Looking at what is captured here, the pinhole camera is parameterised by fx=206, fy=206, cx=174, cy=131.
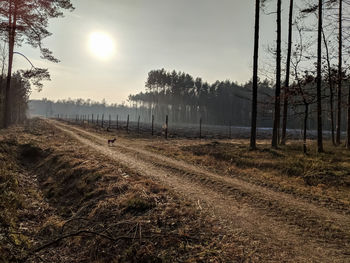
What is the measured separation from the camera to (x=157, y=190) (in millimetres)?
6848

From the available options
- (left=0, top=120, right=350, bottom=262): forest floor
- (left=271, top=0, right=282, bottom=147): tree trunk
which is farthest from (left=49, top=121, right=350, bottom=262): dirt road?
(left=271, top=0, right=282, bottom=147): tree trunk

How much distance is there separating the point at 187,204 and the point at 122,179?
127 inches

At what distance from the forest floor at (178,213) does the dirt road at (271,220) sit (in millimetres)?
24

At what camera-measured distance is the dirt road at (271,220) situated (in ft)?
12.3

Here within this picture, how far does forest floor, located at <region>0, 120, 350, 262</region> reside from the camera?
389 cm

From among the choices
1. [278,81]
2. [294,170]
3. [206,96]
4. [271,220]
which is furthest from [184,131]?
[206,96]

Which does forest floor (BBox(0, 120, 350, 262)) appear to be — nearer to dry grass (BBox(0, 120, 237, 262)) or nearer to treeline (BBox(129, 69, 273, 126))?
dry grass (BBox(0, 120, 237, 262))

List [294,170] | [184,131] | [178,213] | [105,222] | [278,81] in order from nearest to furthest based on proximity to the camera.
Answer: [178,213]
[105,222]
[294,170]
[278,81]
[184,131]

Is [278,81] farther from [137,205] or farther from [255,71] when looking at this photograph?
[137,205]

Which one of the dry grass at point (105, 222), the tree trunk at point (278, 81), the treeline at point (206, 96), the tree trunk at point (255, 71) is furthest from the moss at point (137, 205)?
the treeline at point (206, 96)

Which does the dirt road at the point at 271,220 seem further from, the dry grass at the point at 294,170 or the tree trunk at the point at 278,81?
the tree trunk at the point at 278,81

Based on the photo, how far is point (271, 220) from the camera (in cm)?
495

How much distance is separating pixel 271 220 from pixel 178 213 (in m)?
2.24

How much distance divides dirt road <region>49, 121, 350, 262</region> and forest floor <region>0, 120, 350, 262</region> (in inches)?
1.0
